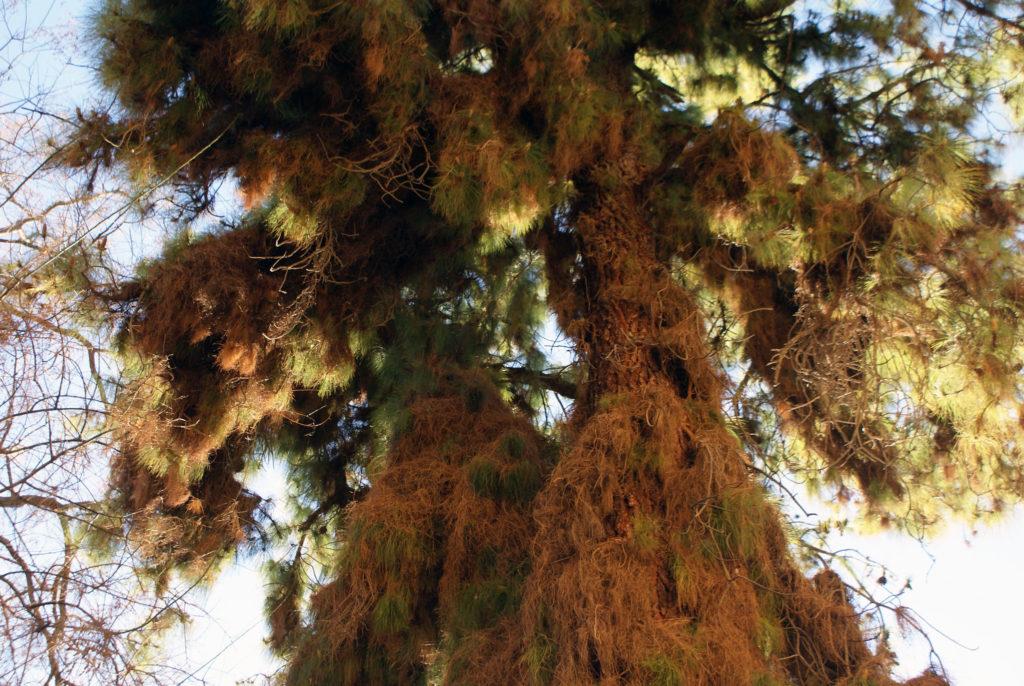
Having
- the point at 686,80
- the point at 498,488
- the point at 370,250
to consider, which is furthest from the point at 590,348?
the point at 686,80

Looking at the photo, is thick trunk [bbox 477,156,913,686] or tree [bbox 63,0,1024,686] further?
tree [bbox 63,0,1024,686]

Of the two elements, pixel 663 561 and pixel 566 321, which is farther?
pixel 566 321

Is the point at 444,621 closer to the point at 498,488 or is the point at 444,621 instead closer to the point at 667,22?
the point at 498,488

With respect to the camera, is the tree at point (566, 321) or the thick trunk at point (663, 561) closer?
the thick trunk at point (663, 561)

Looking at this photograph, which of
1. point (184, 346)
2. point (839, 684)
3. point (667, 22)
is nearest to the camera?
point (839, 684)

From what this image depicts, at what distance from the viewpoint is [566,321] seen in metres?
3.88

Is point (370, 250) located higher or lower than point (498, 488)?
higher

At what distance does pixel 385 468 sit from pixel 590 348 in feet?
3.78

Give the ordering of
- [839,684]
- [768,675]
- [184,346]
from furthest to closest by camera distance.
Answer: [184,346] < [839,684] < [768,675]

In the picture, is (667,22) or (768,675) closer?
(768,675)

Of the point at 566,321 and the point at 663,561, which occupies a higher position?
the point at 566,321

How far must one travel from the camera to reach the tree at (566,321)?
3086 mm

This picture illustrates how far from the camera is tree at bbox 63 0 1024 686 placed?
121 inches

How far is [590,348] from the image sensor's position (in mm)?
3703
